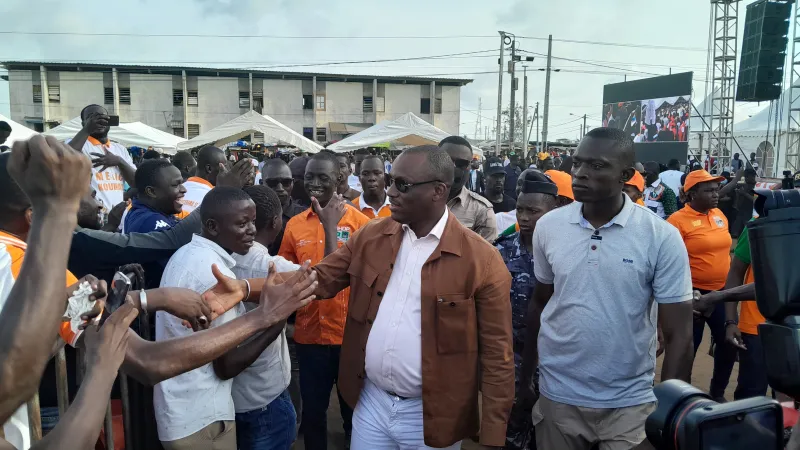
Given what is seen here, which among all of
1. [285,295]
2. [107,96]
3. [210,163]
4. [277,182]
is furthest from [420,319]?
[107,96]

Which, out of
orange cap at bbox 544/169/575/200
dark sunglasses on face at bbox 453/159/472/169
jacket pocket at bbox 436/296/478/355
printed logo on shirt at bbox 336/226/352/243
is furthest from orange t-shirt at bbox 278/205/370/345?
orange cap at bbox 544/169/575/200

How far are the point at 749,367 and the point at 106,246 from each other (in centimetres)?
431

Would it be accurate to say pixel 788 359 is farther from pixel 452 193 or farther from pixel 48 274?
pixel 452 193

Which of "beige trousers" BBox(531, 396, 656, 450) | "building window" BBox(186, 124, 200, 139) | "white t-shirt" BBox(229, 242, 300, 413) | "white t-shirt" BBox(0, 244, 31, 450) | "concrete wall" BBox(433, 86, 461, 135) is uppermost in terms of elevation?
"concrete wall" BBox(433, 86, 461, 135)

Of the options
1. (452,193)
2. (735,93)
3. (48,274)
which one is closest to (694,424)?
(48,274)

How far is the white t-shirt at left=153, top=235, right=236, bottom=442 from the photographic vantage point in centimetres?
236

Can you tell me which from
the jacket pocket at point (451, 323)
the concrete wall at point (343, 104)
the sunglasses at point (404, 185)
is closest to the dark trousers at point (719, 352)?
the jacket pocket at point (451, 323)

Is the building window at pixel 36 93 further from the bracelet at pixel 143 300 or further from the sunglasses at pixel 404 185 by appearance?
the sunglasses at pixel 404 185

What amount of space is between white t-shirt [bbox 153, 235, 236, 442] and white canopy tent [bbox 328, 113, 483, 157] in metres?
14.8

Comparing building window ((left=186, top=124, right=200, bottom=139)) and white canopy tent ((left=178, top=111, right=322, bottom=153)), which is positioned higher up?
building window ((left=186, top=124, right=200, bottom=139))

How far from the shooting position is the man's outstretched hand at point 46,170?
1.15 metres

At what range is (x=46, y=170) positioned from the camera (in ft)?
3.77

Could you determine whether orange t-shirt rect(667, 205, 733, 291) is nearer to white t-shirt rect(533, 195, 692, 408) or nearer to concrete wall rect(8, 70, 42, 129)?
white t-shirt rect(533, 195, 692, 408)

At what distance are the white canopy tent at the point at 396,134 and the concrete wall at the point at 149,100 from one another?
27.9 m
